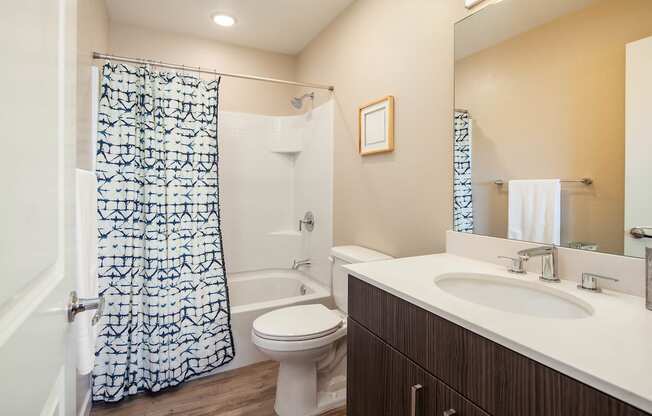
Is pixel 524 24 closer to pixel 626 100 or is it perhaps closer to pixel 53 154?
pixel 626 100

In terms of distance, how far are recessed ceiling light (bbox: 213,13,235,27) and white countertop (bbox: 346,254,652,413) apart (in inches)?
91.1

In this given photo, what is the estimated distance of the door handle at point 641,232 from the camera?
0.90m

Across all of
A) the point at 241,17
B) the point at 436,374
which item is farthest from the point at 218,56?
the point at 436,374

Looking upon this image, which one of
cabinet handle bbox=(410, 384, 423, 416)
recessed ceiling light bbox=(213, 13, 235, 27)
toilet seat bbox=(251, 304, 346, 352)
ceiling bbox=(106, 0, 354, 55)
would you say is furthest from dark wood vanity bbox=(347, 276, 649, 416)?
recessed ceiling light bbox=(213, 13, 235, 27)

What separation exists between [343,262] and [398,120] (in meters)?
0.89

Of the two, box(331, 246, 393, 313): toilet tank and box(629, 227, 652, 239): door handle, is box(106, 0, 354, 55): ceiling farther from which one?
box(629, 227, 652, 239): door handle

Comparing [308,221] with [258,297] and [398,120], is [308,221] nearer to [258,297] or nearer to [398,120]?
[258,297]

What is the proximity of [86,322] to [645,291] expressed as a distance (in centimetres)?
161

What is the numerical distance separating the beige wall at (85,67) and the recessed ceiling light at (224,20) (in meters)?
0.76

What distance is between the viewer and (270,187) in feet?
9.85

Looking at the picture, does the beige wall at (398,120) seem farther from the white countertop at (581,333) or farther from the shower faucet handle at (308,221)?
the white countertop at (581,333)

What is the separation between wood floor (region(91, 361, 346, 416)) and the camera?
68.1 inches

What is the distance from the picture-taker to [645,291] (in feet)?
2.77

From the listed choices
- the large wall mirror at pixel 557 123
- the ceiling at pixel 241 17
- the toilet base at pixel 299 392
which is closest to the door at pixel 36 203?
the toilet base at pixel 299 392
